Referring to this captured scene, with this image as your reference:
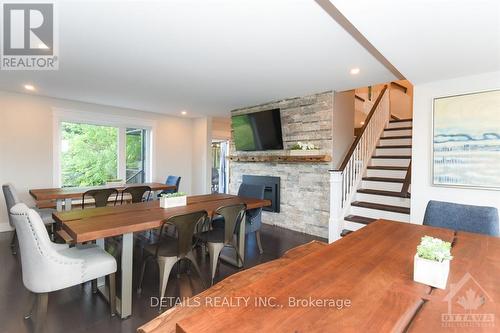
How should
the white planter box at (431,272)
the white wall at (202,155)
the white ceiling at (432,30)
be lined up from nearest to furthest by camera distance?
the white planter box at (431,272)
the white ceiling at (432,30)
the white wall at (202,155)

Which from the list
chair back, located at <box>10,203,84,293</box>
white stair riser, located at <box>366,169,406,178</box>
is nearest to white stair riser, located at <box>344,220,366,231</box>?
white stair riser, located at <box>366,169,406,178</box>

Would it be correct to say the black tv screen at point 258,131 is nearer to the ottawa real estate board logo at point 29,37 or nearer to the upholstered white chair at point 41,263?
the ottawa real estate board logo at point 29,37

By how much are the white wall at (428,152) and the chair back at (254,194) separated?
191 centimetres

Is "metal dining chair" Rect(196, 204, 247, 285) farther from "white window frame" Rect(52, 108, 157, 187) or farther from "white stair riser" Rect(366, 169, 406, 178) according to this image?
"white window frame" Rect(52, 108, 157, 187)

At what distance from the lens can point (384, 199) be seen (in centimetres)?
394

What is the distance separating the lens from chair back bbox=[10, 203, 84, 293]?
1.71 metres

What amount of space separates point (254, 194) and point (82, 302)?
7.54 feet

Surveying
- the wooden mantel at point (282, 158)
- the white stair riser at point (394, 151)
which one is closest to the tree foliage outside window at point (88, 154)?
the wooden mantel at point (282, 158)

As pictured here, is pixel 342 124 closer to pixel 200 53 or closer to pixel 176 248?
pixel 200 53

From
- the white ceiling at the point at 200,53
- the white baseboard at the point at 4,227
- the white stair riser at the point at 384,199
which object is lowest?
the white baseboard at the point at 4,227

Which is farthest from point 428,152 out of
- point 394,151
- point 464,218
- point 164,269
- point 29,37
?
point 29,37

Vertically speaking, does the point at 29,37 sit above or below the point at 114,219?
above

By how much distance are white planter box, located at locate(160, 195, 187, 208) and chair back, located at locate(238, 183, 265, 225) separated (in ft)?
2.98

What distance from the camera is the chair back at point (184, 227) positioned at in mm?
2105
